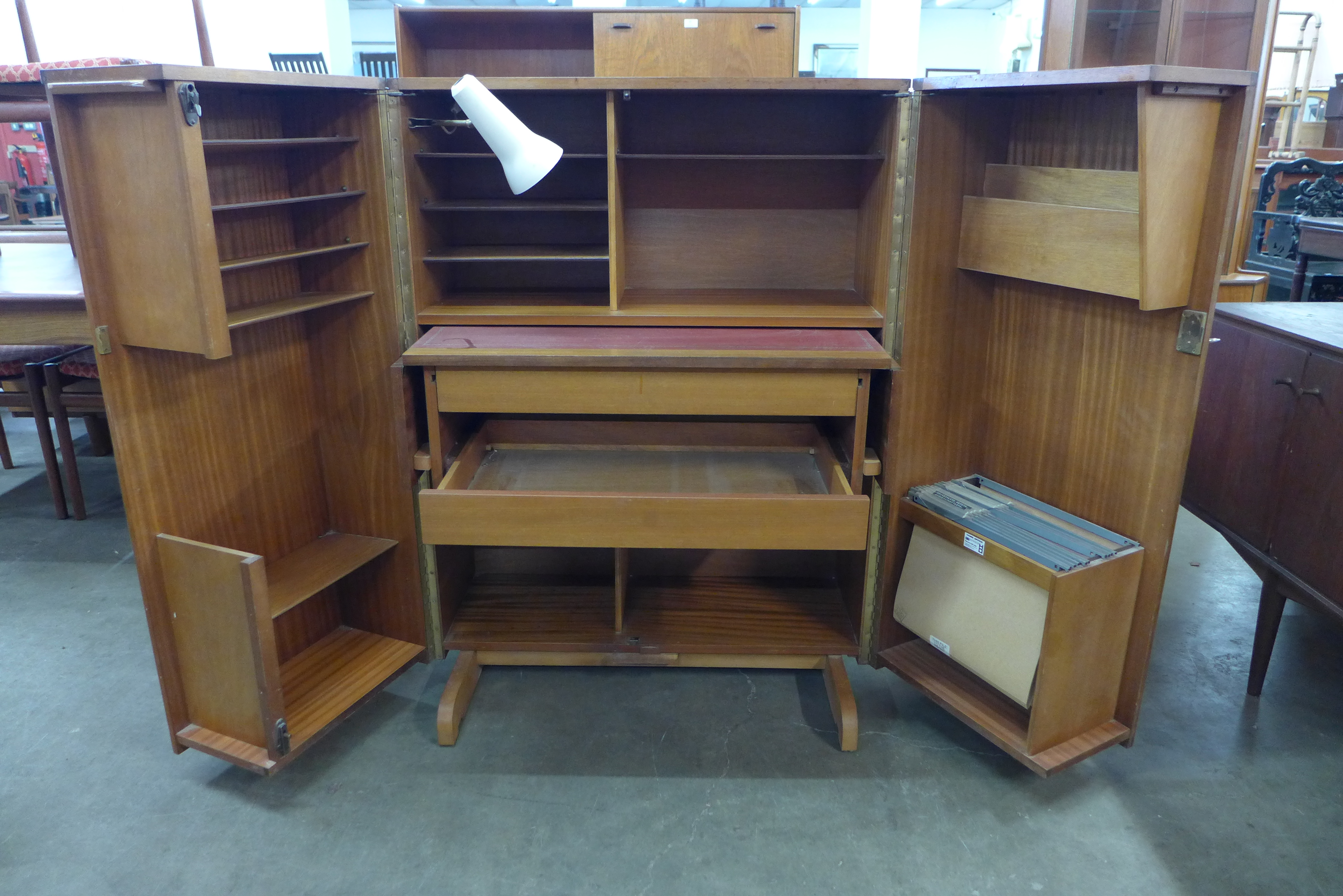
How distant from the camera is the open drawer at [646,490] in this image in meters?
1.99

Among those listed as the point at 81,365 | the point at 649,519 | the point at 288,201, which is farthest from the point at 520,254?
the point at 81,365

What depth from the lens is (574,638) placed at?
2404 mm

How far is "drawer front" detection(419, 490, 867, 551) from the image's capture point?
198 cm

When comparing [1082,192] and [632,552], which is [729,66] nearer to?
[1082,192]

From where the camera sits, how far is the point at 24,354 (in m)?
3.39

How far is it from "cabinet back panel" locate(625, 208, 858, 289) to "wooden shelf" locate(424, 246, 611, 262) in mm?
147

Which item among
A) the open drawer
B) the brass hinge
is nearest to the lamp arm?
the open drawer

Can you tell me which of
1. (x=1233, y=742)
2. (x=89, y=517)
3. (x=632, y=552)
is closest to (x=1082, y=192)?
(x=1233, y=742)

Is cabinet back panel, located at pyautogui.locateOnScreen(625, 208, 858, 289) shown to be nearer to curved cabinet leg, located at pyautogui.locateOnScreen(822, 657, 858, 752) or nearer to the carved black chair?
curved cabinet leg, located at pyautogui.locateOnScreen(822, 657, 858, 752)

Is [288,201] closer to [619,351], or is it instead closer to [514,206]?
[514,206]

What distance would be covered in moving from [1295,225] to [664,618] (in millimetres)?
3393

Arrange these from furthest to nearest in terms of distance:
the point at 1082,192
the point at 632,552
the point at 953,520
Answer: the point at 632,552, the point at 953,520, the point at 1082,192

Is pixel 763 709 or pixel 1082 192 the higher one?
pixel 1082 192

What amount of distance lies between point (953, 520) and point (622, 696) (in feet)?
3.28
